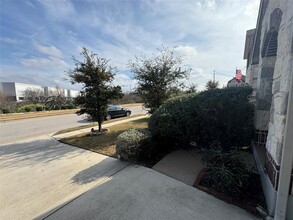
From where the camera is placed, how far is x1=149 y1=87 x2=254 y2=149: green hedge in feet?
12.2

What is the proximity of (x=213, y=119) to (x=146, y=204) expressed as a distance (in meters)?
2.49

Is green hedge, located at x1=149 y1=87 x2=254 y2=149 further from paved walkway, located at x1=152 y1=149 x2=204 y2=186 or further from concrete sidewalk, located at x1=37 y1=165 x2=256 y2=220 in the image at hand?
concrete sidewalk, located at x1=37 y1=165 x2=256 y2=220

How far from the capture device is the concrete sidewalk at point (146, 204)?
2322 mm

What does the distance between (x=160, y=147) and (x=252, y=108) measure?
2617 mm

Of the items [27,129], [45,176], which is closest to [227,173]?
[45,176]

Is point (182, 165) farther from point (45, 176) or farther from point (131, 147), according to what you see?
point (45, 176)

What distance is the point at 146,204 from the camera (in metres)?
2.54

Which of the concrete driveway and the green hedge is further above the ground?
the green hedge

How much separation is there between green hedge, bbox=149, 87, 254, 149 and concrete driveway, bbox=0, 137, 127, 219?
175 centimetres

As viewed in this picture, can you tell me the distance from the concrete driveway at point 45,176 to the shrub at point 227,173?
6.96ft

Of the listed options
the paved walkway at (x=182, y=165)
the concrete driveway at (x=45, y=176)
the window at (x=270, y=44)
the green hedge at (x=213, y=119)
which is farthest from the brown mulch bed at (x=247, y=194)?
the window at (x=270, y=44)

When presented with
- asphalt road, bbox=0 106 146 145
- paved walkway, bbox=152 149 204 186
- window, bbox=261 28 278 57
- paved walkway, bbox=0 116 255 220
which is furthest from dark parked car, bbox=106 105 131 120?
window, bbox=261 28 278 57

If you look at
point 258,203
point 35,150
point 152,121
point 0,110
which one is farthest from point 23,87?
point 258,203

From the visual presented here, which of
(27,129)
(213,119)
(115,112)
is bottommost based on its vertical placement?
(27,129)
